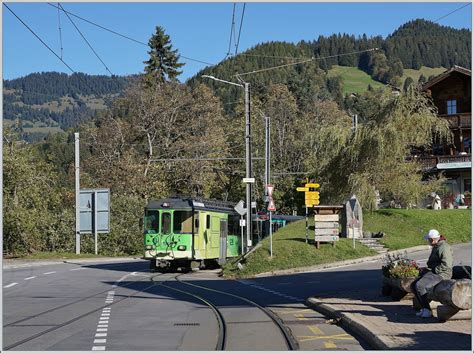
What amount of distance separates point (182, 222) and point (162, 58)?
5602cm

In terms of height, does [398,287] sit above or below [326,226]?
below

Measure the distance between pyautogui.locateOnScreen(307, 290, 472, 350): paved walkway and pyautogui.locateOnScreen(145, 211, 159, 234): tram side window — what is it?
15347mm

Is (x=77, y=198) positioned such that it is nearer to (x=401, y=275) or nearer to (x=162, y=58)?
(x=401, y=275)

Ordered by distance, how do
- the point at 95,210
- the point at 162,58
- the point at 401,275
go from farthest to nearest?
the point at 162,58
the point at 95,210
the point at 401,275

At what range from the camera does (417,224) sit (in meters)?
41.2

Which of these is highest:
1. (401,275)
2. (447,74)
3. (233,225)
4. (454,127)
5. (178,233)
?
(447,74)

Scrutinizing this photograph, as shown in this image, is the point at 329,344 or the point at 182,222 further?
the point at 182,222

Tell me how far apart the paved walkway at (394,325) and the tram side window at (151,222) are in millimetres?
15347

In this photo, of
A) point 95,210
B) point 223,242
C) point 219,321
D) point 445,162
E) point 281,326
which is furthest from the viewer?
point 445,162

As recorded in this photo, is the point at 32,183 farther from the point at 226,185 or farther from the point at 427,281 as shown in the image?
the point at 427,281

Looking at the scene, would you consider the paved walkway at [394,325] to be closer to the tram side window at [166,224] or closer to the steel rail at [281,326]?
the steel rail at [281,326]

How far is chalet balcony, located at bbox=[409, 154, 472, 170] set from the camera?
58.2 m

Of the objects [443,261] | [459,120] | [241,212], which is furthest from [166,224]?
[459,120]

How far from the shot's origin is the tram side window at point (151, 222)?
3098 cm
